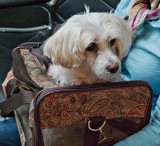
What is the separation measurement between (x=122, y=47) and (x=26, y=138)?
543 millimetres

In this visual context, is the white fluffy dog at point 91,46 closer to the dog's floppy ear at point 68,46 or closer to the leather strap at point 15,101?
the dog's floppy ear at point 68,46

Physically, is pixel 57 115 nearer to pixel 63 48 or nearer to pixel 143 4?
pixel 63 48

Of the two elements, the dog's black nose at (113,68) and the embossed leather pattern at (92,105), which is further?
the dog's black nose at (113,68)

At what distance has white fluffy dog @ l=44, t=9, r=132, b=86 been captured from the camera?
79cm

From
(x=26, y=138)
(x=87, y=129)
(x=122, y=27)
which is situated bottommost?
(x=26, y=138)

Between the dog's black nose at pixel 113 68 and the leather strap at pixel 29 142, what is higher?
the dog's black nose at pixel 113 68

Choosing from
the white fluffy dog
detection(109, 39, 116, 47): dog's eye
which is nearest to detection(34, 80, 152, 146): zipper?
the white fluffy dog

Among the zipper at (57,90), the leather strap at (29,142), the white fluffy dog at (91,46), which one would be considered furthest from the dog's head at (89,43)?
the leather strap at (29,142)

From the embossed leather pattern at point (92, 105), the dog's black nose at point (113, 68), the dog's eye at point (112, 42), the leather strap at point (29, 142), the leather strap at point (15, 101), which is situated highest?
the dog's eye at point (112, 42)

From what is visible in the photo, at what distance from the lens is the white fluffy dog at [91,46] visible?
785 millimetres

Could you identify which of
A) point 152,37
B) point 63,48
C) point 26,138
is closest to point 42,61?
point 63,48

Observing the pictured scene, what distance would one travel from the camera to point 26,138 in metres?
0.83

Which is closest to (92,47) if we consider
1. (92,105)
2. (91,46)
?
(91,46)

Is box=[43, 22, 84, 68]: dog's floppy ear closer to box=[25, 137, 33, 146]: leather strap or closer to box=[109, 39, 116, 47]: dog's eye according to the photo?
box=[109, 39, 116, 47]: dog's eye
